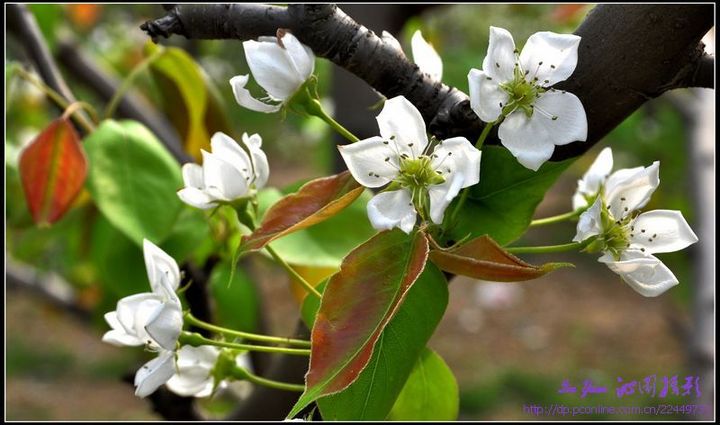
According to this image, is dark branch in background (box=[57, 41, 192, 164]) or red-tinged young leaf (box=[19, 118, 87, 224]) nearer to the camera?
red-tinged young leaf (box=[19, 118, 87, 224])

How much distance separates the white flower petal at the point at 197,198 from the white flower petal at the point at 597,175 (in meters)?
0.24

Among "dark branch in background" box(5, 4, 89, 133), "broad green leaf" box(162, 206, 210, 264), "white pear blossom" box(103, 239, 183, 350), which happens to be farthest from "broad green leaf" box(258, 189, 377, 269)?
"dark branch in background" box(5, 4, 89, 133)

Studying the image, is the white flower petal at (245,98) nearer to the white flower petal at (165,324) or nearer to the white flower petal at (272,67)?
the white flower petal at (272,67)

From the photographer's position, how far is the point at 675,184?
7.79ft

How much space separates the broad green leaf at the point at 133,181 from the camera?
0.71 meters

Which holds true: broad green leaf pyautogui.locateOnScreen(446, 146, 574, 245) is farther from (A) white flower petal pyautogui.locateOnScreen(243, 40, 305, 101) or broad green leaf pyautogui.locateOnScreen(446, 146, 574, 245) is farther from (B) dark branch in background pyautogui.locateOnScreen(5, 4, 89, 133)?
(B) dark branch in background pyautogui.locateOnScreen(5, 4, 89, 133)

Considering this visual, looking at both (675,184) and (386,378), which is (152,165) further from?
(675,184)

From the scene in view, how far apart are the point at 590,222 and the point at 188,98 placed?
55 cm

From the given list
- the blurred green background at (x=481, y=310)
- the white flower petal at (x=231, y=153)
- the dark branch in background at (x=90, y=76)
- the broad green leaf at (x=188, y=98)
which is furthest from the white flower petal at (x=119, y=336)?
the blurred green background at (x=481, y=310)

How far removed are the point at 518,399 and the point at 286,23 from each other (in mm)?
2257

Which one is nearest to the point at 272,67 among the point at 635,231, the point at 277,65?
the point at 277,65

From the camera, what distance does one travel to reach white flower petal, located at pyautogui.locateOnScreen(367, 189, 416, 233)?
0.40 m

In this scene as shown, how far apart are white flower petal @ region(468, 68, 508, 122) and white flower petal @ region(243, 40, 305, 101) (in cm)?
9

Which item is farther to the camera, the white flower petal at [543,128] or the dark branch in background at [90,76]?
the dark branch in background at [90,76]
